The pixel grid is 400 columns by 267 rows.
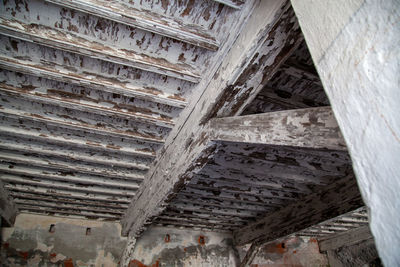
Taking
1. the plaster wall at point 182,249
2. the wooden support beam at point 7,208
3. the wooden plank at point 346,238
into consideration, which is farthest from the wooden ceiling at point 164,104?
the wooden plank at point 346,238

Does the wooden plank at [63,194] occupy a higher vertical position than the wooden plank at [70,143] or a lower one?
lower

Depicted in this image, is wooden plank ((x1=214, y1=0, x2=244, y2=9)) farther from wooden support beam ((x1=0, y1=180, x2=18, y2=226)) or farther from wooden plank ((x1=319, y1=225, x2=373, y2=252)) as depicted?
wooden plank ((x1=319, y1=225, x2=373, y2=252))

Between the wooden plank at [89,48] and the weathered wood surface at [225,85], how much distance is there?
24 cm

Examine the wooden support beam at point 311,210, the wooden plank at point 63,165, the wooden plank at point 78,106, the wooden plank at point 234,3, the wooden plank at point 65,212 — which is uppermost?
the wooden plank at point 234,3

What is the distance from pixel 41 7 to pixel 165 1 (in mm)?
714

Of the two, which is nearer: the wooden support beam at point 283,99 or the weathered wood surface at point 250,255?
the wooden support beam at point 283,99

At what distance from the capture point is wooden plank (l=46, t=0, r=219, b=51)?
1.24 m

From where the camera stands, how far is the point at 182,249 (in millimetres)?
4520

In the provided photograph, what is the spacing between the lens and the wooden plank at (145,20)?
4.07ft

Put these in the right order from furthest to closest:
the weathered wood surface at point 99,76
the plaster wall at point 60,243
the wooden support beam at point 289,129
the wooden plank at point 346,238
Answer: the wooden plank at point 346,238 < the plaster wall at point 60,243 < the weathered wood surface at point 99,76 < the wooden support beam at point 289,129

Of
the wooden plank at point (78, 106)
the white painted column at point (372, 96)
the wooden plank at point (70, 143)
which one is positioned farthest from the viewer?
the wooden plank at point (70, 143)

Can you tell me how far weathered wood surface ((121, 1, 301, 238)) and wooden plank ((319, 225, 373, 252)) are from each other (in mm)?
4916

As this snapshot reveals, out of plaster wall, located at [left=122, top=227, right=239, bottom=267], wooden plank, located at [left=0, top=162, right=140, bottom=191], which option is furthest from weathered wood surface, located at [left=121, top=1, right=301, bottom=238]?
plaster wall, located at [left=122, top=227, right=239, bottom=267]

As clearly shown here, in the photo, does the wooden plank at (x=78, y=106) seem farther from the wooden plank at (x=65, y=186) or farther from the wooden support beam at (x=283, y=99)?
the wooden plank at (x=65, y=186)
